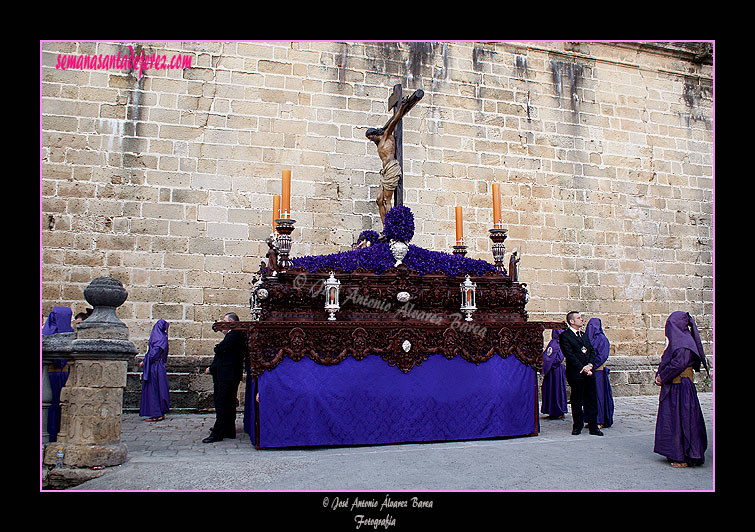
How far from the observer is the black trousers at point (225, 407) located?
605cm

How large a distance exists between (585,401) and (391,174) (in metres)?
3.58

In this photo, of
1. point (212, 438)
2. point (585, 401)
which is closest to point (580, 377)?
point (585, 401)

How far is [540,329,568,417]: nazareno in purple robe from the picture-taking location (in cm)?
781

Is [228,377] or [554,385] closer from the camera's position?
[228,377]

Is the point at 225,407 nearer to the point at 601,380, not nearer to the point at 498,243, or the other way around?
the point at 498,243

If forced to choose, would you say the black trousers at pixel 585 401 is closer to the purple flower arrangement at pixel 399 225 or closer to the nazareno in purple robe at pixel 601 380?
the nazareno in purple robe at pixel 601 380

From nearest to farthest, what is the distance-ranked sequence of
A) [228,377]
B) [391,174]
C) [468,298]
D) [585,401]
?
1. [468,298]
2. [228,377]
3. [585,401]
4. [391,174]

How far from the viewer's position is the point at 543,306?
33.9 ft

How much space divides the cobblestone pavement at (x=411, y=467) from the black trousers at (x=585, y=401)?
0.72 ft

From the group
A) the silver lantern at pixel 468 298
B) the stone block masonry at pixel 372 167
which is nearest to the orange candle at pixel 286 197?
the silver lantern at pixel 468 298

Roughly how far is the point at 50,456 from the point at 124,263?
4.45 metres

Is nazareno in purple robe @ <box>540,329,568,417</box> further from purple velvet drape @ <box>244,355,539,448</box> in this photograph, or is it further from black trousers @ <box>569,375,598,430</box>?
purple velvet drape @ <box>244,355,539,448</box>

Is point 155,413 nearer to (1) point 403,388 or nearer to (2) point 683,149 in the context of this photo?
(1) point 403,388

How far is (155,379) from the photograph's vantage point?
300 inches
